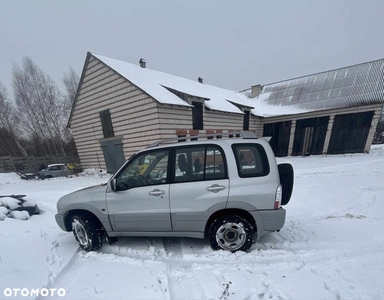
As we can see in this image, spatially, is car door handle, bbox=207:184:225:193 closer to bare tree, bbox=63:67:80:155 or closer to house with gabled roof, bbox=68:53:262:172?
house with gabled roof, bbox=68:53:262:172

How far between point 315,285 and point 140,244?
2.82 metres

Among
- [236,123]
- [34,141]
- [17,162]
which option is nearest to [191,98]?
[236,123]

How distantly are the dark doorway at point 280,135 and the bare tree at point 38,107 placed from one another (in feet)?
84.9

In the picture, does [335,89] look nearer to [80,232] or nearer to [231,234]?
[231,234]

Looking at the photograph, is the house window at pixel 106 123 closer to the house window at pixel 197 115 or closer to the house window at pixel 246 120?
the house window at pixel 197 115

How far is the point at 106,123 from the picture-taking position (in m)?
12.5

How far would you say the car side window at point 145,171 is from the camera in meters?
2.89

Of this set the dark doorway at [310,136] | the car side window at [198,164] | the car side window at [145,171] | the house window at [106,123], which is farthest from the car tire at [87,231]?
the dark doorway at [310,136]

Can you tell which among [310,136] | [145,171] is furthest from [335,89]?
[145,171]

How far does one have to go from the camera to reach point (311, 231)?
11.2 feet

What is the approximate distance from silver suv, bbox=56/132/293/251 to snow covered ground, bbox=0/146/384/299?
1.13 feet

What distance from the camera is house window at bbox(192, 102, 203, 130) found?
38.4 feet

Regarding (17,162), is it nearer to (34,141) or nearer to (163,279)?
(34,141)

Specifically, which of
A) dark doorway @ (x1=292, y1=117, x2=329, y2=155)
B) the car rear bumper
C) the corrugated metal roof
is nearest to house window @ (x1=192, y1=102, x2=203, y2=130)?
the car rear bumper
